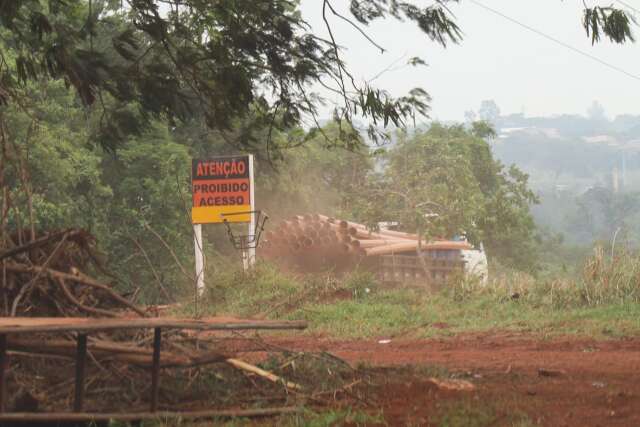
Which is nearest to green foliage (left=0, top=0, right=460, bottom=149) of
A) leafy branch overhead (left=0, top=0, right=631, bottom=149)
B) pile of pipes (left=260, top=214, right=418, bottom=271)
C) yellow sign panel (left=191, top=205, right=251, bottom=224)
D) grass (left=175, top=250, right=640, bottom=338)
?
leafy branch overhead (left=0, top=0, right=631, bottom=149)

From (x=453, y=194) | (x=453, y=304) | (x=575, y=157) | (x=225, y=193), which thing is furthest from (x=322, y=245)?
(x=575, y=157)

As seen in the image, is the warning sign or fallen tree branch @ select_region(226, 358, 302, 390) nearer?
fallen tree branch @ select_region(226, 358, 302, 390)

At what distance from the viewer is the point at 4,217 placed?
8.16m

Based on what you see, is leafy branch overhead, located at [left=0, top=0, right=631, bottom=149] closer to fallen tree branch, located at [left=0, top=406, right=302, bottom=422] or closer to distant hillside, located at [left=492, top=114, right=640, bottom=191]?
fallen tree branch, located at [left=0, top=406, right=302, bottom=422]

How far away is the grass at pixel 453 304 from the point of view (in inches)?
538

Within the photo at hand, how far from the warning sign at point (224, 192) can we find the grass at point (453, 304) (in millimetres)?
1917

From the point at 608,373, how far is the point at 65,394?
453cm

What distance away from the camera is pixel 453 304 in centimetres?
1630

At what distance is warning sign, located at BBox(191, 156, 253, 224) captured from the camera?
20609 millimetres

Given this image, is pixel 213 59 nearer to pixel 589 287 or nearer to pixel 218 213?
pixel 589 287

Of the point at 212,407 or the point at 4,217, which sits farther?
the point at 4,217

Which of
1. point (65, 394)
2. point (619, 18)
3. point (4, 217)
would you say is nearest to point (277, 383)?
point (65, 394)

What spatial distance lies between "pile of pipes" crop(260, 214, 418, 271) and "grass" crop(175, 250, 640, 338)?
19.5 ft

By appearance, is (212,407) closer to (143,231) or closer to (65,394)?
(65,394)
